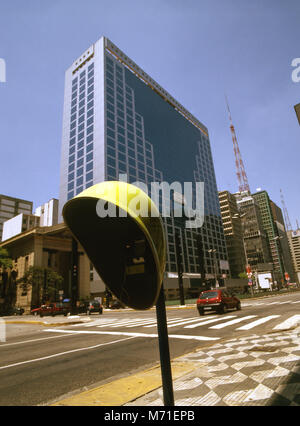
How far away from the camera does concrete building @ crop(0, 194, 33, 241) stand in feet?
328

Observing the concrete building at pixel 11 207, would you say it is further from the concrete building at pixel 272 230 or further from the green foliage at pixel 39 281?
the concrete building at pixel 272 230

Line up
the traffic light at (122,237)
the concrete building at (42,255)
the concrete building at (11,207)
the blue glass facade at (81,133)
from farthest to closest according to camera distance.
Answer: the concrete building at (11,207) → the blue glass facade at (81,133) → the concrete building at (42,255) → the traffic light at (122,237)

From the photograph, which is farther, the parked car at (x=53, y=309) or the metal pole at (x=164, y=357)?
the parked car at (x=53, y=309)

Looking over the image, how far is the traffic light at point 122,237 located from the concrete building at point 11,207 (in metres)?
113

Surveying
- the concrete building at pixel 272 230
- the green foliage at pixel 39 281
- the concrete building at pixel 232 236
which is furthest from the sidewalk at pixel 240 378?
the concrete building at pixel 272 230

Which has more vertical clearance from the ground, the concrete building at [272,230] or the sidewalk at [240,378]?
the concrete building at [272,230]

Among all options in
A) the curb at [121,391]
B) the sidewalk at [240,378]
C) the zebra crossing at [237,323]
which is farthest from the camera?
the zebra crossing at [237,323]

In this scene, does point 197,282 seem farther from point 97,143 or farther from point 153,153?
point 97,143

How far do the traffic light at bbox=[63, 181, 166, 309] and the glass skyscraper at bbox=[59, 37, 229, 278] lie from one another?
53112 millimetres

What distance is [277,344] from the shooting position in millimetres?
5898

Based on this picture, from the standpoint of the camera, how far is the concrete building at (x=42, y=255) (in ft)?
146

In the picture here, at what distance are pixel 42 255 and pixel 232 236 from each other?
92033 mm

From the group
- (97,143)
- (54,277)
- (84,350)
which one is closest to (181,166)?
(97,143)
